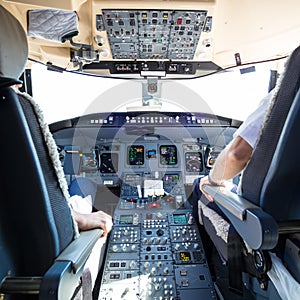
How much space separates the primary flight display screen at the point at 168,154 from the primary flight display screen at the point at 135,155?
0.66 feet

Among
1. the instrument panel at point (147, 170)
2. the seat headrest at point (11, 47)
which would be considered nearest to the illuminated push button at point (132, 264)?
the instrument panel at point (147, 170)

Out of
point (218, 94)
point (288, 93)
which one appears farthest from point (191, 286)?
point (218, 94)

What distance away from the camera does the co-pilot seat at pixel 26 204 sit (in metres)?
0.75

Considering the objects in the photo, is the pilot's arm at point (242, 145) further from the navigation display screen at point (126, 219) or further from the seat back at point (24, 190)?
the navigation display screen at point (126, 219)

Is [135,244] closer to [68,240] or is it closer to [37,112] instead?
[68,240]

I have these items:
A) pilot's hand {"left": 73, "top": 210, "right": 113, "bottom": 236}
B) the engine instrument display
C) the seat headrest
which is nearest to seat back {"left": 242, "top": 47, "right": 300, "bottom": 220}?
pilot's hand {"left": 73, "top": 210, "right": 113, "bottom": 236}

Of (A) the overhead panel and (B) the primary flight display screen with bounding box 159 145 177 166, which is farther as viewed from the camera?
(B) the primary flight display screen with bounding box 159 145 177 166

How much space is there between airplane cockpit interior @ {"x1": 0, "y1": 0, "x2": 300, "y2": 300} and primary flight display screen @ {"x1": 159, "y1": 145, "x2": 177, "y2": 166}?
0.03 feet

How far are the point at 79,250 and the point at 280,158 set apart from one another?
0.71m

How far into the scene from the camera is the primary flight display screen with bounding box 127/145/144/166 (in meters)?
2.86

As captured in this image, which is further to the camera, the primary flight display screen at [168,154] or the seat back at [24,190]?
the primary flight display screen at [168,154]

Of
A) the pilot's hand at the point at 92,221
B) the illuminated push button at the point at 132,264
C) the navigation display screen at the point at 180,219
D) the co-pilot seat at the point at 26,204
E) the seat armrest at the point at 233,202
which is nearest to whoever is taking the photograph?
the co-pilot seat at the point at 26,204

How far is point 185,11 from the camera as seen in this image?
→ 158 cm

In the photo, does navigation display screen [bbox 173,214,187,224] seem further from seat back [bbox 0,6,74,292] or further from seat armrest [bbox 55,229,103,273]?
seat back [bbox 0,6,74,292]
